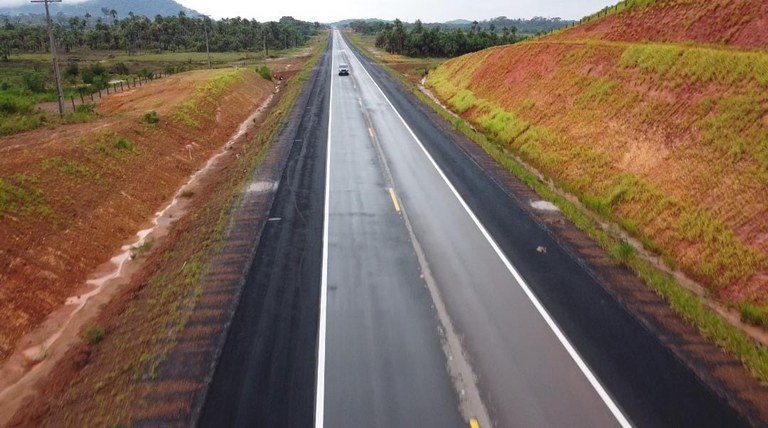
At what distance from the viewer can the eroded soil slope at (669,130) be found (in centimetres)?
1465

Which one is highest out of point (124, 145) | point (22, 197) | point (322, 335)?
point (124, 145)

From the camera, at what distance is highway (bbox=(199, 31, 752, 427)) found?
8.60 metres

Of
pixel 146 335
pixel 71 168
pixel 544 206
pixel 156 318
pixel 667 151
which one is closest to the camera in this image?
pixel 146 335

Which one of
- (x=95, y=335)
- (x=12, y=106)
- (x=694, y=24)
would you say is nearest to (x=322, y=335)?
(x=95, y=335)

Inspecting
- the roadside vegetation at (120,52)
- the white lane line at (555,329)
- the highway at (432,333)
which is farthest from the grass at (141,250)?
the roadside vegetation at (120,52)

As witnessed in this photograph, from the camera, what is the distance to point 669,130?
20203mm

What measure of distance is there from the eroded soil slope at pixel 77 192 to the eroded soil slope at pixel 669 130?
17.8 meters

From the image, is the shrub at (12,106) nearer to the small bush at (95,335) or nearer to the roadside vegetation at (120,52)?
the roadside vegetation at (120,52)

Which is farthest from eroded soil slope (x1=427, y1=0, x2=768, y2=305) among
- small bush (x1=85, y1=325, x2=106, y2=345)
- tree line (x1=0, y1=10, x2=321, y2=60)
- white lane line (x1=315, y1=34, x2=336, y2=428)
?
tree line (x1=0, y1=10, x2=321, y2=60)

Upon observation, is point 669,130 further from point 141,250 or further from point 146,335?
point 141,250

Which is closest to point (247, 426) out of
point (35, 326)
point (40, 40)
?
point (35, 326)

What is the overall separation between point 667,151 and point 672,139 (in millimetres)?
763

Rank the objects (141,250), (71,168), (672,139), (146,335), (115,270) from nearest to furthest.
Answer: (146,335) < (115,270) < (141,250) < (672,139) < (71,168)

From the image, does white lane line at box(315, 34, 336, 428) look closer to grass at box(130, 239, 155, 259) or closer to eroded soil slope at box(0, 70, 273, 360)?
grass at box(130, 239, 155, 259)
